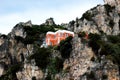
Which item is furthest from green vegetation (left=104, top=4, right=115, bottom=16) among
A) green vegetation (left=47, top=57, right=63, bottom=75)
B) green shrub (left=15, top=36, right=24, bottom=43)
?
green vegetation (left=47, top=57, right=63, bottom=75)

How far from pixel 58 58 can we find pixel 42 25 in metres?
35.1

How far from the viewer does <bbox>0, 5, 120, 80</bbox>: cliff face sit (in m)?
87.6

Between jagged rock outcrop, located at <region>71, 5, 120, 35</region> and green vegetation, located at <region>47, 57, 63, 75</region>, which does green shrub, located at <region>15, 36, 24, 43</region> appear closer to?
jagged rock outcrop, located at <region>71, 5, 120, 35</region>

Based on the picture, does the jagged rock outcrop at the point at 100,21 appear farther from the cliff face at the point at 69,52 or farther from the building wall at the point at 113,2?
the building wall at the point at 113,2

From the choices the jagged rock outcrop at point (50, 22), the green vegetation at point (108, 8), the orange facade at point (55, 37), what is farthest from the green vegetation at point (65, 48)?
the jagged rock outcrop at point (50, 22)

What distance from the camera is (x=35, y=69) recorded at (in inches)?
3809

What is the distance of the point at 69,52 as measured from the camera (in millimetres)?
93875

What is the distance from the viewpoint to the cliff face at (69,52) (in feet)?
287

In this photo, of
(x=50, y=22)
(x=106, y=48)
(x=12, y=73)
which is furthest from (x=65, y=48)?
(x=50, y=22)

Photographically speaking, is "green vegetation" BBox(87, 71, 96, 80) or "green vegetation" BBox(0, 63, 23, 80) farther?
"green vegetation" BBox(0, 63, 23, 80)

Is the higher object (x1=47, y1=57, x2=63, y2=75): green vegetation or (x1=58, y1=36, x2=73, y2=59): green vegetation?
(x1=58, y1=36, x2=73, y2=59): green vegetation

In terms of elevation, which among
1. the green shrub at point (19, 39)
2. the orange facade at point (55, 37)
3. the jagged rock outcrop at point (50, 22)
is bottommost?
the orange facade at point (55, 37)

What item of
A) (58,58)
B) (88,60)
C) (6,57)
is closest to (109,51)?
(88,60)

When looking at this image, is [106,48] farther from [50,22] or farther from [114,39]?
[50,22]
